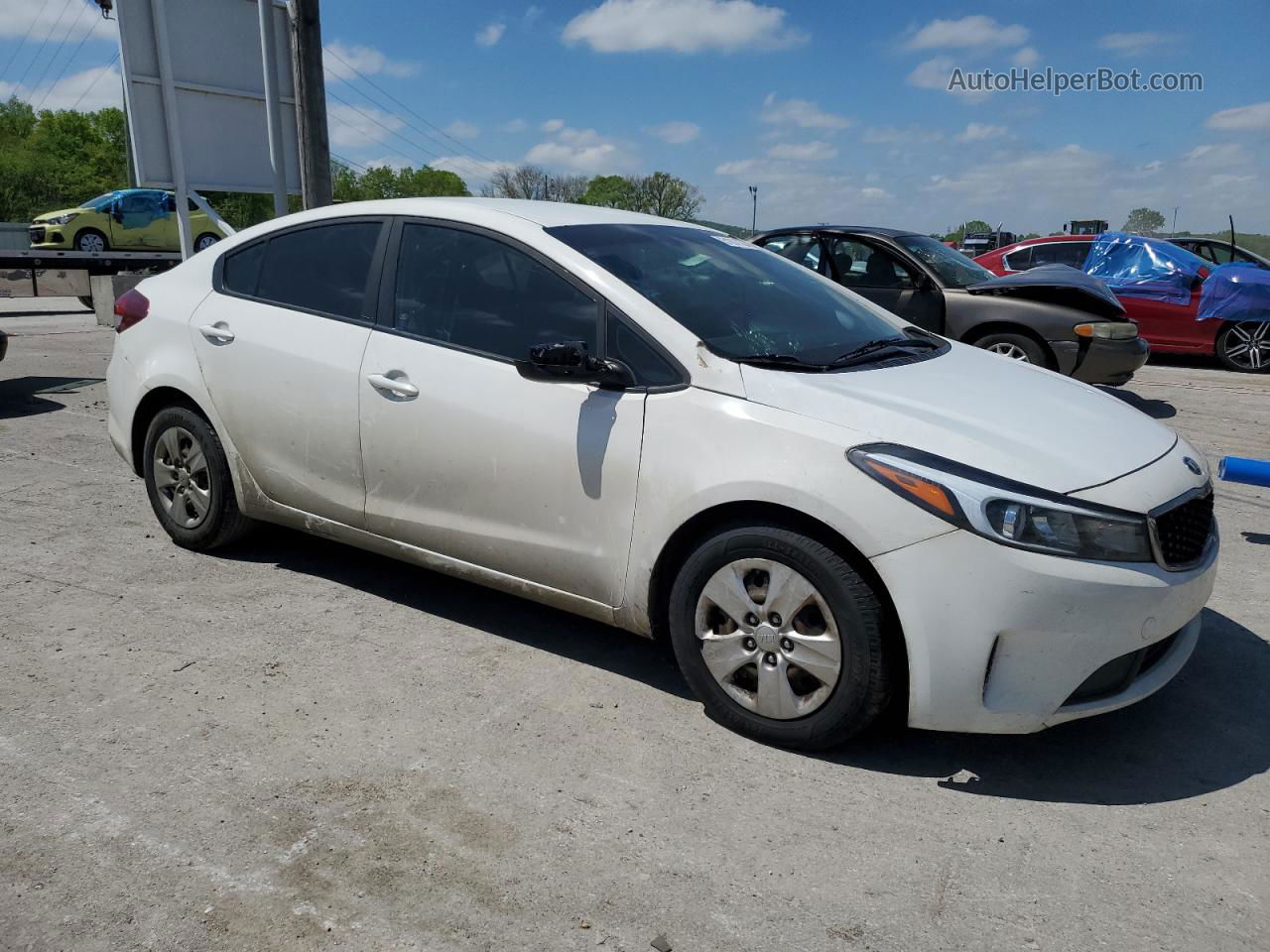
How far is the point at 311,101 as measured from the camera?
10.5 meters

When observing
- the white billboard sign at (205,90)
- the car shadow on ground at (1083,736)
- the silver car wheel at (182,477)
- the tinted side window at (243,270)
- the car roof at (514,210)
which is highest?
the white billboard sign at (205,90)

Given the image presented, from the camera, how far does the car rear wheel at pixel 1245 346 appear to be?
12070mm

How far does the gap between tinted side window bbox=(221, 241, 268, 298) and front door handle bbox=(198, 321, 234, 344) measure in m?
0.18

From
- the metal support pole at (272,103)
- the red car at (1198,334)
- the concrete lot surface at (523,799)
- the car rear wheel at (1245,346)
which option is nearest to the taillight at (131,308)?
the concrete lot surface at (523,799)

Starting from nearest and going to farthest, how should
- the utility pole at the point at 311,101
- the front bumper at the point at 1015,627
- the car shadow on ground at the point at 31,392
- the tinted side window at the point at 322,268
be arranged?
the front bumper at the point at 1015,627 → the tinted side window at the point at 322,268 → the car shadow on ground at the point at 31,392 → the utility pole at the point at 311,101

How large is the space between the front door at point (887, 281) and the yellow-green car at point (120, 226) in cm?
2000

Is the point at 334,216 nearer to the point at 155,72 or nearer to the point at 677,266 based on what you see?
the point at 677,266

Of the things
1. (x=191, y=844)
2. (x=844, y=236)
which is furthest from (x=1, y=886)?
(x=844, y=236)

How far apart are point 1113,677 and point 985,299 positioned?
670cm

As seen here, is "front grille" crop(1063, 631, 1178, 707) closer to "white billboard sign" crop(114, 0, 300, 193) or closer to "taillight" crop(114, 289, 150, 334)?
"taillight" crop(114, 289, 150, 334)

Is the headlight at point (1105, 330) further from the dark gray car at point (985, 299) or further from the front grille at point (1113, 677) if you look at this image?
the front grille at point (1113, 677)

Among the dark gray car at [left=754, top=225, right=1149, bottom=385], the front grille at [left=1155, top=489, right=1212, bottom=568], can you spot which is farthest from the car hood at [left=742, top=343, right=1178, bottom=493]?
the dark gray car at [left=754, top=225, right=1149, bottom=385]

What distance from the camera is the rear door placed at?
404 cm

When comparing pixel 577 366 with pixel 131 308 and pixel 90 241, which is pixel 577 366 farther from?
pixel 90 241
